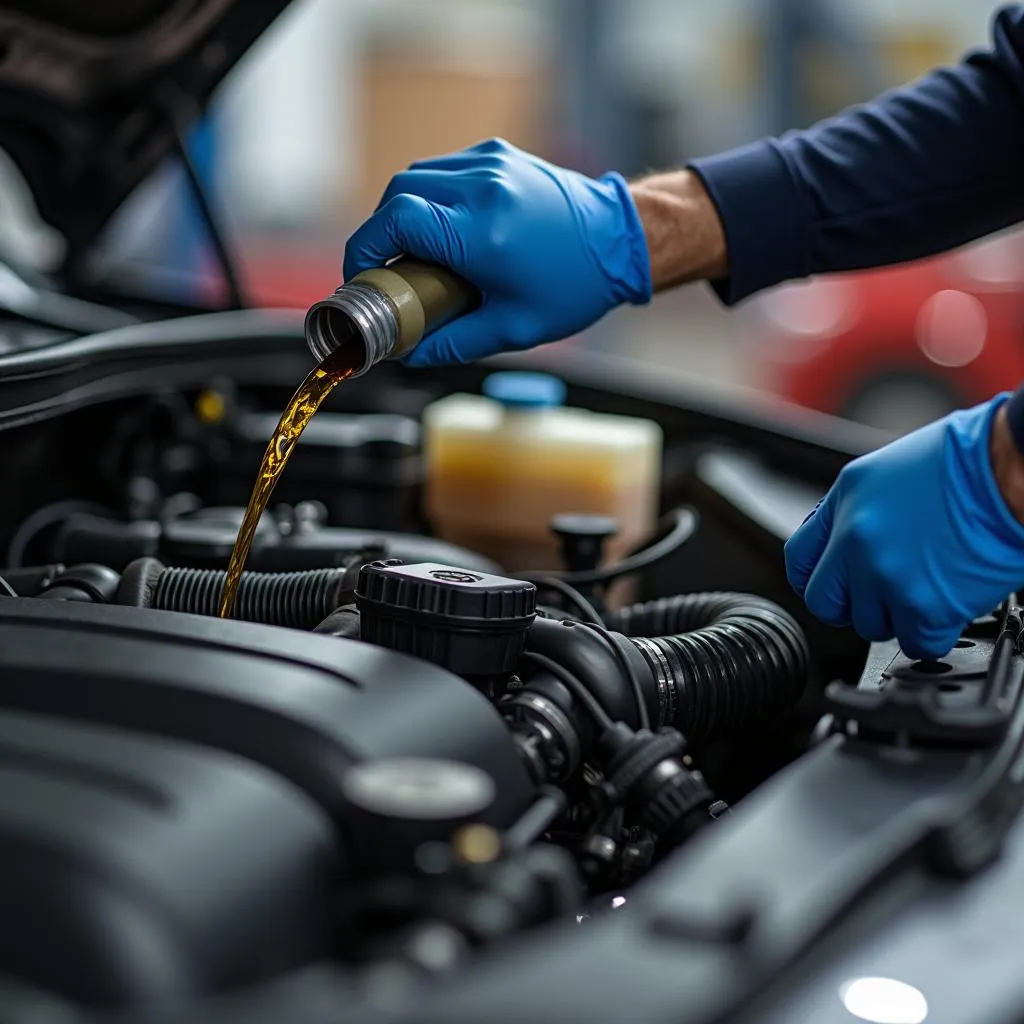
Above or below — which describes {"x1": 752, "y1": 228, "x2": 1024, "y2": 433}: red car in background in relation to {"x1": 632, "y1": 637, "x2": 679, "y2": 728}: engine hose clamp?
below

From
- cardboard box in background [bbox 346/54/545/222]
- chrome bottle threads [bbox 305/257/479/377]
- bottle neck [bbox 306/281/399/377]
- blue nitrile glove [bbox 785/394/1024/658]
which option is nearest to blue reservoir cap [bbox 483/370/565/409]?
chrome bottle threads [bbox 305/257/479/377]

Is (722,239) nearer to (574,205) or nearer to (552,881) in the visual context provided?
(574,205)

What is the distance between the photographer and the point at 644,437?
1.62 metres

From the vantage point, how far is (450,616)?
2.80ft

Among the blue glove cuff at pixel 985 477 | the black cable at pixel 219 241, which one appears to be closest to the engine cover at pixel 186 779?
the blue glove cuff at pixel 985 477

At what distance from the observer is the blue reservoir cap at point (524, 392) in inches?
65.1

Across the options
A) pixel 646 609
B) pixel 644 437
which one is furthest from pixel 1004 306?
pixel 646 609

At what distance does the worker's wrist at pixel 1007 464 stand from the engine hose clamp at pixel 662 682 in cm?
26

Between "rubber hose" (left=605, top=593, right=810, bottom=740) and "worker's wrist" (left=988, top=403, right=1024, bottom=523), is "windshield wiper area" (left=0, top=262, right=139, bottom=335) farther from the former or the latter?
"worker's wrist" (left=988, top=403, right=1024, bottom=523)

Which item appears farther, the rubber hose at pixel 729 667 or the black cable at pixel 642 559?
the black cable at pixel 642 559

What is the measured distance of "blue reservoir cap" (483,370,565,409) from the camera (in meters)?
1.65

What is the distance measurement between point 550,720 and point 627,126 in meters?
6.62

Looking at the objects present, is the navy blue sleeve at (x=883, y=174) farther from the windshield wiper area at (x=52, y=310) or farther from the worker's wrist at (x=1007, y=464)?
the windshield wiper area at (x=52, y=310)

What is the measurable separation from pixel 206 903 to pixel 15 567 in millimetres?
759
